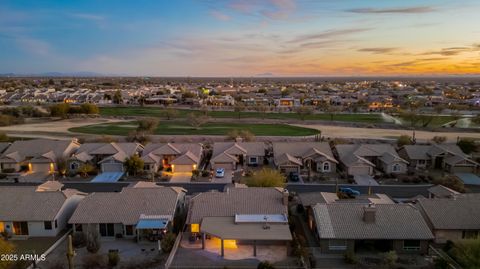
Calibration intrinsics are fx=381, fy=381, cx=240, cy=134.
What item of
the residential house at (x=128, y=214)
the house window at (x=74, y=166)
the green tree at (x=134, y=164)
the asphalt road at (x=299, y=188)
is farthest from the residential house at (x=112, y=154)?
the residential house at (x=128, y=214)

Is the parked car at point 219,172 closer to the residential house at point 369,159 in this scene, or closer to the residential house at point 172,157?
the residential house at point 172,157

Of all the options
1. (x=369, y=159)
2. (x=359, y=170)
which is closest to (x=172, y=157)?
(x=359, y=170)

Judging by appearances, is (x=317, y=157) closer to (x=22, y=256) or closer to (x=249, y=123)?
(x=22, y=256)

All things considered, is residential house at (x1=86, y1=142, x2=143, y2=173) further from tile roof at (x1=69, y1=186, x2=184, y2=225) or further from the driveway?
tile roof at (x1=69, y1=186, x2=184, y2=225)

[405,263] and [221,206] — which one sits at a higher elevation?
[221,206]

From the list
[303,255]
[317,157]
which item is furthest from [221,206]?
[317,157]

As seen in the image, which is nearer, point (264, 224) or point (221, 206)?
point (264, 224)

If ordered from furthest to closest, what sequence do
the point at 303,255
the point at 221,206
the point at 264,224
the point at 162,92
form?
the point at 162,92
the point at 221,206
the point at 264,224
the point at 303,255
